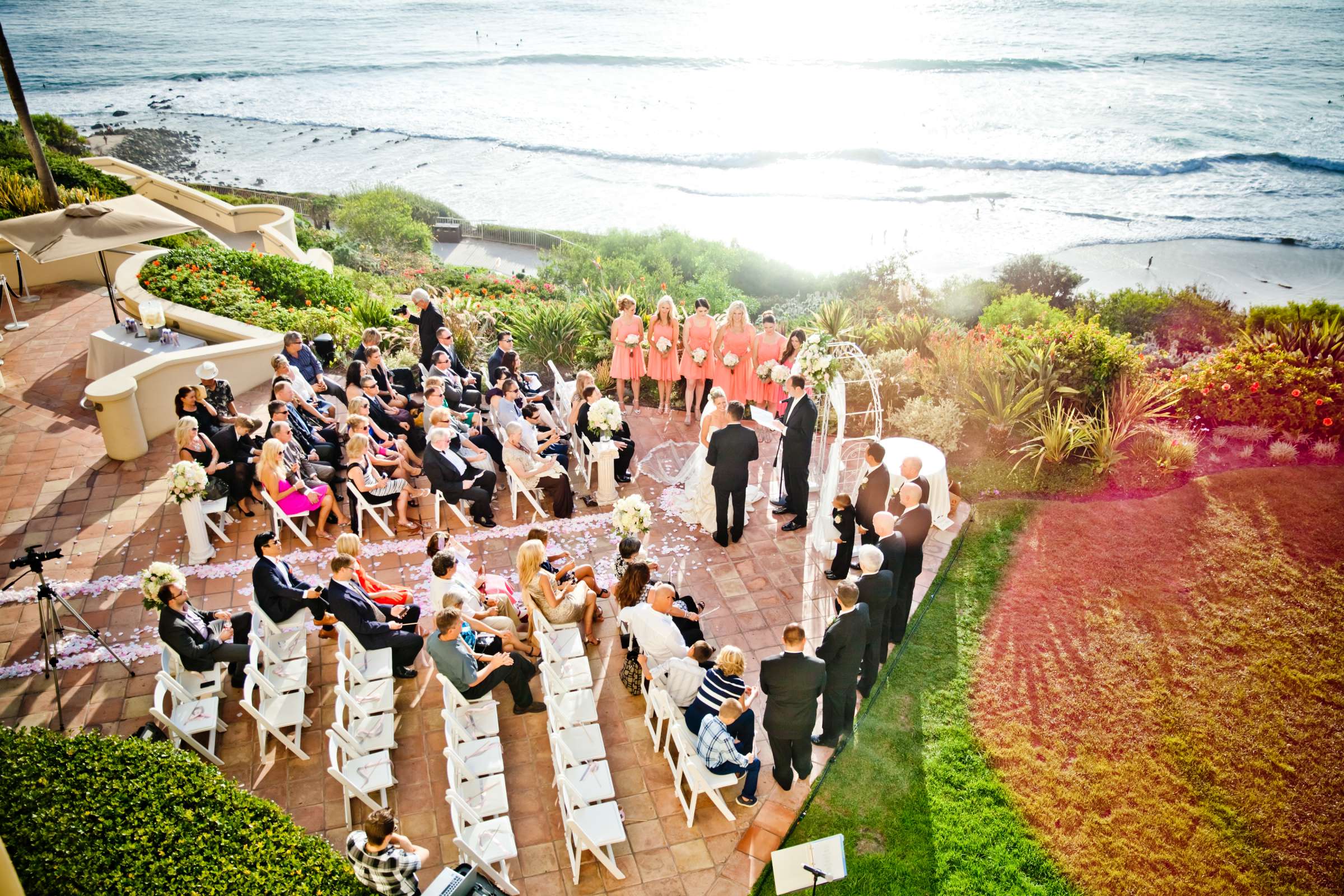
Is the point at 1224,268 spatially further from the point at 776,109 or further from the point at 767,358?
the point at 776,109

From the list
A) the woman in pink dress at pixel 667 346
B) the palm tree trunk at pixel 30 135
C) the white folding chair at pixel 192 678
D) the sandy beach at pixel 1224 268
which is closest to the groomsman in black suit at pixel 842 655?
the white folding chair at pixel 192 678

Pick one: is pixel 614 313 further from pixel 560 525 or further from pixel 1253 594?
pixel 1253 594

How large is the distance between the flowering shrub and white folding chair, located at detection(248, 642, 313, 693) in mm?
11465

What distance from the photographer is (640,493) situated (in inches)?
405

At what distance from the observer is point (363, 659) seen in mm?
7094

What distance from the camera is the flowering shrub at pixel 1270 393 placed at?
11211mm

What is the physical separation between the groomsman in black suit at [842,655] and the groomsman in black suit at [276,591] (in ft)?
14.2

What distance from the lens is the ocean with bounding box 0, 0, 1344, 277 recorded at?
118 feet

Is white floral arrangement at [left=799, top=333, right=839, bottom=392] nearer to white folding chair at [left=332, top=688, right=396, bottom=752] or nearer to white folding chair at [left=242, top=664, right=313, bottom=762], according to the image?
white folding chair at [left=332, top=688, right=396, bottom=752]

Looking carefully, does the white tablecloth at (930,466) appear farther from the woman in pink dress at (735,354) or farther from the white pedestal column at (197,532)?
the white pedestal column at (197,532)

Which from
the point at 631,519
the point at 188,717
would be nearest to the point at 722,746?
the point at 631,519

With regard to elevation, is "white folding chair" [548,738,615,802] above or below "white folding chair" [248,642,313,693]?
below

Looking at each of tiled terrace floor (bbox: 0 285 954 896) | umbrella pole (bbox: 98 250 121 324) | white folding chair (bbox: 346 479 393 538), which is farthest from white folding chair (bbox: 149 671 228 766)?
umbrella pole (bbox: 98 250 121 324)

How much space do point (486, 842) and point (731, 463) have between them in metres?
4.44
